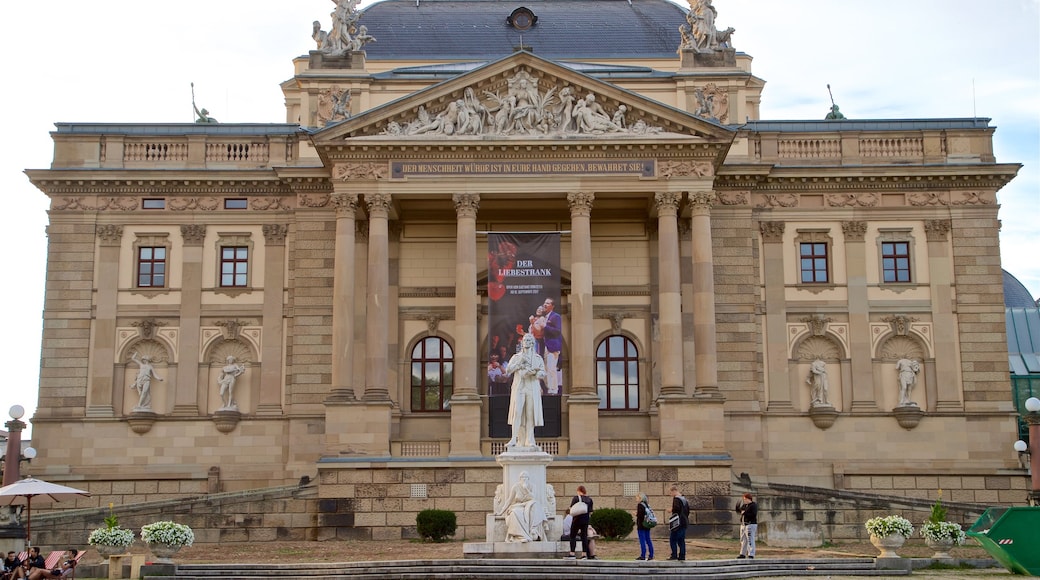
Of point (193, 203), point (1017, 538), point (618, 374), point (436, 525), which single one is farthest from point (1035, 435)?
point (193, 203)

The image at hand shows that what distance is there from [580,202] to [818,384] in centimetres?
1112

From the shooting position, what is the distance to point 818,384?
48.2m

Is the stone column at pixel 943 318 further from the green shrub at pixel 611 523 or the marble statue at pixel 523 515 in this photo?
the marble statue at pixel 523 515

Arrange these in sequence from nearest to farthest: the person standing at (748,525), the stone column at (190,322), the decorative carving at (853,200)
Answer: the person standing at (748,525)
the stone column at (190,322)
the decorative carving at (853,200)

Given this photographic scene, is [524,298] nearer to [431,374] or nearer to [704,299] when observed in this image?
[704,299]

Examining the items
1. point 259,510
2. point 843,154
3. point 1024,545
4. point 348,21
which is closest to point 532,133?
point 348,21

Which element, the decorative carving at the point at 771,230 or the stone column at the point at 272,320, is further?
the decorative carving at the point at 771,230

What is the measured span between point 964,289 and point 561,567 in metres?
27.2

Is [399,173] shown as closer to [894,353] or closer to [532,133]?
[532,133]

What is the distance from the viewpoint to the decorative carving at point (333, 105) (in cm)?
4747

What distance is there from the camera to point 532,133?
4600cm

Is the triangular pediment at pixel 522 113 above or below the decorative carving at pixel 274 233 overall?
above

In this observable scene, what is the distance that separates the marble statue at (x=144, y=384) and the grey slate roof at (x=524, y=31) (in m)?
15.2

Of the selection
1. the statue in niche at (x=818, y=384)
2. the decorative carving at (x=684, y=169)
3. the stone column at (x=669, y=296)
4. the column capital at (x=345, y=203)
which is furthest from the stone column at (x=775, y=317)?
the column capital at (x=345, y=203)
